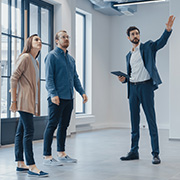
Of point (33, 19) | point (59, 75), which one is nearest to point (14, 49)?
point (33, 19)

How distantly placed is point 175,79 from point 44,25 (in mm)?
2585

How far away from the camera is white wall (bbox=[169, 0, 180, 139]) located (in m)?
6.78

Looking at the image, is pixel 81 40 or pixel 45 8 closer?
pixel 45 8

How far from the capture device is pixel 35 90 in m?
3.59

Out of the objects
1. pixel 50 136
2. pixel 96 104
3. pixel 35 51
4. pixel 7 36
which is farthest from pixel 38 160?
pixel 96 104

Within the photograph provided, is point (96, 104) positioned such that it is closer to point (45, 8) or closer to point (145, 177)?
point (45, 8)

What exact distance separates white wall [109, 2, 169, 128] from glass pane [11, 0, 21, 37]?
4115mm

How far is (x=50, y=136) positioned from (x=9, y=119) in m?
2.17

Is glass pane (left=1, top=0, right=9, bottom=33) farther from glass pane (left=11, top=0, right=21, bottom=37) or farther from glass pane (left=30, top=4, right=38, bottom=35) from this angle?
glass pane (left=30, top=4, right=38, bottom=35)

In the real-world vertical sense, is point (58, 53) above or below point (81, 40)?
below

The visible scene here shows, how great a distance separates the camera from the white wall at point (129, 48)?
374 inches

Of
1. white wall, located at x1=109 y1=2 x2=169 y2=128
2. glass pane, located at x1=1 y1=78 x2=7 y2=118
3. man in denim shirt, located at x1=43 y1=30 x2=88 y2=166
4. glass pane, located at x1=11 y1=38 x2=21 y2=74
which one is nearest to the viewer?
man in denim shirt, located at x1=43 y1=30 x2=88 y2=166

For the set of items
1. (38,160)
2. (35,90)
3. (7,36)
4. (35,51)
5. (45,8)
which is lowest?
(38,160)

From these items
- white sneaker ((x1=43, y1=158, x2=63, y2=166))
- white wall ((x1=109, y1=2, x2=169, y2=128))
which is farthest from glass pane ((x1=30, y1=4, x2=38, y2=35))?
white wall ((x1=109, y1=2, x2=169, y2=128))
